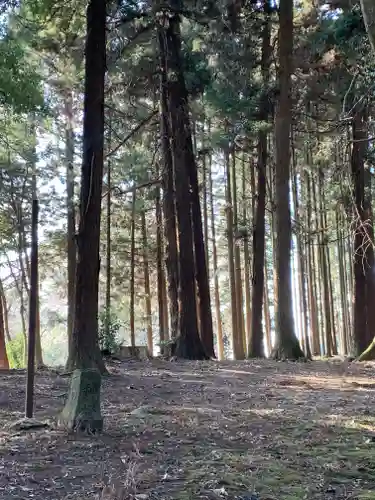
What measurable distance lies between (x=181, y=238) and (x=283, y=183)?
8.84 feet

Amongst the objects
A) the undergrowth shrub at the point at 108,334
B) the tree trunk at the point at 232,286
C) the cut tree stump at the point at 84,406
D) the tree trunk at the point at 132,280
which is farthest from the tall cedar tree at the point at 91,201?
the tree trunk at the point at 132,280

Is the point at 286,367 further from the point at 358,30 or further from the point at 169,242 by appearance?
the point at 358,30

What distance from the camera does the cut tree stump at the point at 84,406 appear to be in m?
4.84

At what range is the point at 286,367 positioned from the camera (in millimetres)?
10602

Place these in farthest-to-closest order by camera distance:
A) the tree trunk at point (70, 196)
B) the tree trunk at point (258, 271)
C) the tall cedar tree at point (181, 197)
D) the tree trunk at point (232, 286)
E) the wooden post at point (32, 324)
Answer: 1. the tree trunk at point (232, 286)
2. the tree trunk at point (70, 196)
3. the tree trunk at point (258, 271)
4. the tall cedar tree at point (181, 197)
5. the wooden post at point (32, 324)

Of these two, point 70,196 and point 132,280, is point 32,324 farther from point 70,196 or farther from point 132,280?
point 132,280

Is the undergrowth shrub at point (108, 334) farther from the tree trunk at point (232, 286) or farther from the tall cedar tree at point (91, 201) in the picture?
the tree trunk at point (232, 286)

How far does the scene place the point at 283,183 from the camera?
12477 millimetres

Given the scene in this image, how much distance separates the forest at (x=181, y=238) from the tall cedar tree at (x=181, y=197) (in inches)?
1.7

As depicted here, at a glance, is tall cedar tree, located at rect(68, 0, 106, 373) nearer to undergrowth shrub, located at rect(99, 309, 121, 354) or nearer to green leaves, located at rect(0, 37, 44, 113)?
green leaves, located at rect(0, 37, 44, 113)

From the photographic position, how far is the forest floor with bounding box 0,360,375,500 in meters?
3.50

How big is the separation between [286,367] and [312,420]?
16.8 feet

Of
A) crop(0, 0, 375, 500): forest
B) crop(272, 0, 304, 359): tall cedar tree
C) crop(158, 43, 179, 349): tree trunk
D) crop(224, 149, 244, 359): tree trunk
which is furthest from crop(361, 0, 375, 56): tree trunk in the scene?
crop(224, 149, 244, 359): tree trunk

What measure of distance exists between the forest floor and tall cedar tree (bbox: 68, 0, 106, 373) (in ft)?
2.87
